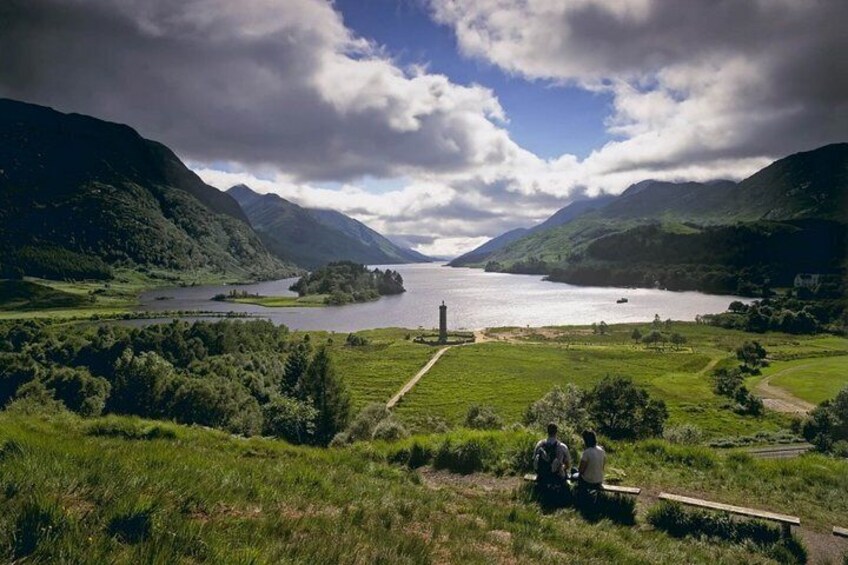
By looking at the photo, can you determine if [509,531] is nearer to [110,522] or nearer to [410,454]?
[110,522]

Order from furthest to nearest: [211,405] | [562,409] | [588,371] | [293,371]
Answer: [588,371] < [293,371] < [211,405] < [562,409]

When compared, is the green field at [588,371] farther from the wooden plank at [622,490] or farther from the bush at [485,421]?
the wooden plank at [622,490]

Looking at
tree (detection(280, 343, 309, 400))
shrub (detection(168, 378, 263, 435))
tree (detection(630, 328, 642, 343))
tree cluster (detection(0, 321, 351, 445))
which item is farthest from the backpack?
tree (detection(630, 328, 642, 343))

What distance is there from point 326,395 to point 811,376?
11090cm

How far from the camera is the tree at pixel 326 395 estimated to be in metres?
54.7

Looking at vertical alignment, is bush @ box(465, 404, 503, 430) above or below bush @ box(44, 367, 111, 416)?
above

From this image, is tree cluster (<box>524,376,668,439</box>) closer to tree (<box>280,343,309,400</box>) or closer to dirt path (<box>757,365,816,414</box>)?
dirt path (<box>757,365,816,414</box>)

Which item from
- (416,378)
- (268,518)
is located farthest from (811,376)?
(268,518)

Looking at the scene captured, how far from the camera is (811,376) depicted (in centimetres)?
10550

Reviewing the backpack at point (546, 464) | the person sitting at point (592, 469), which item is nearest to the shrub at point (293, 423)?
the backpack at point (546, 464)

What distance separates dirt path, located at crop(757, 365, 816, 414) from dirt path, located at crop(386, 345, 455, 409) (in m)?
66.2

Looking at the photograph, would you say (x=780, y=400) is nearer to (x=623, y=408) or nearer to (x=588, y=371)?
(x=588, y=371)

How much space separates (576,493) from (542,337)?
150m

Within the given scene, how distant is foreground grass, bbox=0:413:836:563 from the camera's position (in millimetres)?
4961
